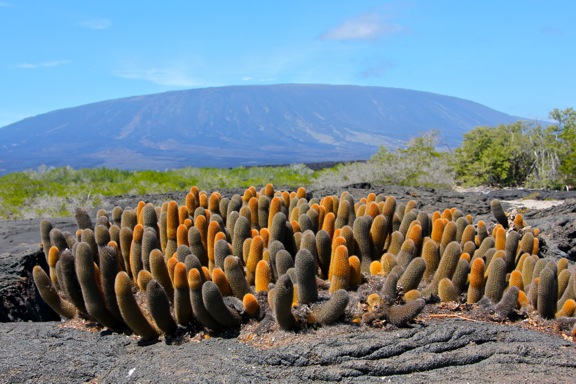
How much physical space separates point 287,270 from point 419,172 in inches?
567

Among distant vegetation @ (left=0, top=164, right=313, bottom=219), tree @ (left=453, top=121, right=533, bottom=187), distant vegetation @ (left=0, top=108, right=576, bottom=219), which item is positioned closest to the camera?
distant vegetation @ (left=0, top=164, right=313, bottom=219)

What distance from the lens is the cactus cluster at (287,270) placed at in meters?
3.42

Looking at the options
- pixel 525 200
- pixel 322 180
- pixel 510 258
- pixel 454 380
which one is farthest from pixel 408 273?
pixel 322 180

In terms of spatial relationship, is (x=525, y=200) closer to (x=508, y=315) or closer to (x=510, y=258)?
(x=510, y=258)

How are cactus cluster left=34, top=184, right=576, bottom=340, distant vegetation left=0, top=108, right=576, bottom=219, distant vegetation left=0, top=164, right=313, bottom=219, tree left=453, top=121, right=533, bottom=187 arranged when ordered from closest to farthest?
cactus cluster left=34, top=184, right=576, bottom=340, distant vegetation left=0, top=164, right=313, bottom=219, distant vegetation left=0, top=108, right=576, bottom=219, tree left=453, top=121, right=533, bottom=187

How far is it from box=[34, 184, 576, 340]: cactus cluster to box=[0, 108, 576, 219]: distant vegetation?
1041cm

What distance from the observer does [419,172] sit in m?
17.5

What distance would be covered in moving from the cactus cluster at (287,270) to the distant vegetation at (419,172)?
1041cm

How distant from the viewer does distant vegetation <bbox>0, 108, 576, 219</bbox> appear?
54.4 feet

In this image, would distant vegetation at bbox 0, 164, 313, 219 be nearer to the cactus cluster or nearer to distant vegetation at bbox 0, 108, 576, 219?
distant vegetation at bbox 0, 108, 576, 219

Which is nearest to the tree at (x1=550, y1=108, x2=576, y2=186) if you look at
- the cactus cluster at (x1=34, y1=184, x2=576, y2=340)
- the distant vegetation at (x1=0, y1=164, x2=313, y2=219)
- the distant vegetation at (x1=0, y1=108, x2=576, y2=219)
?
the distant vegetation at (x1=0, y1=108, x2=576, y2=219)

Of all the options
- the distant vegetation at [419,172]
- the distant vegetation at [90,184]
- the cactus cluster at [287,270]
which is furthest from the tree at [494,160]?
the cactus cluster at [287,270]

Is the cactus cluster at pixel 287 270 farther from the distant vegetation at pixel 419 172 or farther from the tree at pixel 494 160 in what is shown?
the tree at pixel 494 160

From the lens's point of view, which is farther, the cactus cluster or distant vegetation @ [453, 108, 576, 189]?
distant vegetation @ [453, 108, 576, 189]
